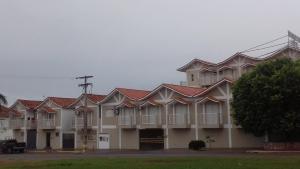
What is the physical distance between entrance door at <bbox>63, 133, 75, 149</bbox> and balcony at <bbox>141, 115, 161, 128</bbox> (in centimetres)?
1607

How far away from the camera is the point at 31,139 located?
8031 cm

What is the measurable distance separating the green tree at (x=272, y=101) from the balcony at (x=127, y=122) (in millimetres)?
18983

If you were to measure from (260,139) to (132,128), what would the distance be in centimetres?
1719

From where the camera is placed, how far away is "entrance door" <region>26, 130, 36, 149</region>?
80000 mm

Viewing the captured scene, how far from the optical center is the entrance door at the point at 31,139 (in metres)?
80.0

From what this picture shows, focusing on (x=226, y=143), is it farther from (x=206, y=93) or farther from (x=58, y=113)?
(x=58, y=113)

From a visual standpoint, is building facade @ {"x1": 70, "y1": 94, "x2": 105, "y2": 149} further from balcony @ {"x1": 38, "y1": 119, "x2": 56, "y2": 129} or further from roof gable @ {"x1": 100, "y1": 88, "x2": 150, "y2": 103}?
balcony @ {"x1": 38, "y1": 119, "x2": 56, "y2": 129}

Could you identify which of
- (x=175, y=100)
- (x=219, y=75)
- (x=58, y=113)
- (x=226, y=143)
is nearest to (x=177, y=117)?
(x=175, y=100)

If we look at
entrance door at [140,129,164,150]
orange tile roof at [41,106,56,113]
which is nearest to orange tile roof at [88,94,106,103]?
orange tile roof at [41,106,56,113]

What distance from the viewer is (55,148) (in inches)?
2980

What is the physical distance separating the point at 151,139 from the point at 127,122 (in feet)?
12.5

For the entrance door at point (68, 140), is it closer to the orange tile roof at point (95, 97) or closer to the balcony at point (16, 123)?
the orange tile roof at point (95, 97)

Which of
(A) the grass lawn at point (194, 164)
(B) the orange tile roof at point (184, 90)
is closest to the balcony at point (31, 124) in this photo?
(B) the orange tile roof at point (184, 90)

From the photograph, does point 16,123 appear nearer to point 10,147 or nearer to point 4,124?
point 4,124
